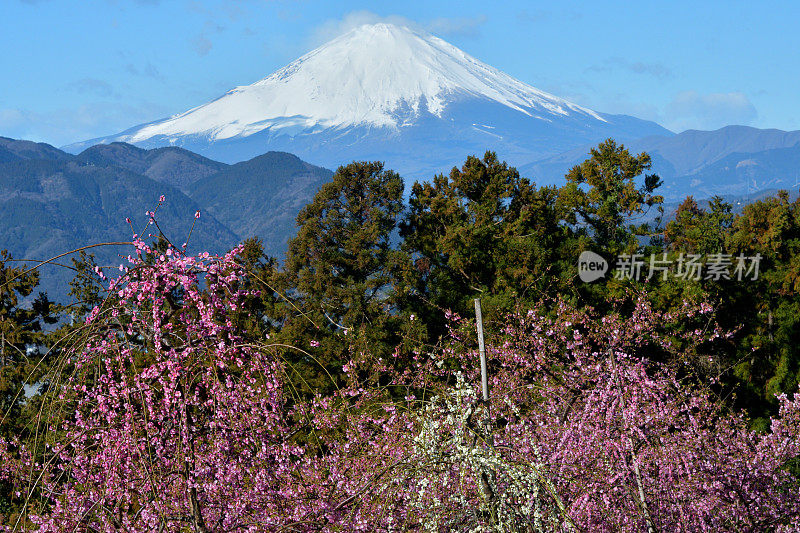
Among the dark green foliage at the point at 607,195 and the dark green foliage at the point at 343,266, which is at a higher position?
the dark green foliage at the point at 607,195

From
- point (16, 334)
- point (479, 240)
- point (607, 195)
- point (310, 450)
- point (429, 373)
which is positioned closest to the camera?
point (310, 450)

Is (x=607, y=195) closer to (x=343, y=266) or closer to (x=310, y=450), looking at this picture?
(x=343, y=266)

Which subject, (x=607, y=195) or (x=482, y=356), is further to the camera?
(x=607, y=195)

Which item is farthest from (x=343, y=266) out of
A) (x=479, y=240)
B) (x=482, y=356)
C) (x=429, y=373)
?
(x=482, y=356)

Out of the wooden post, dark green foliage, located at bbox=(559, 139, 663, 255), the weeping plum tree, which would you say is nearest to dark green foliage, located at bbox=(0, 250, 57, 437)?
the weeping plum tree

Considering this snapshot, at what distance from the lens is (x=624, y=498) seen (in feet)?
26.5

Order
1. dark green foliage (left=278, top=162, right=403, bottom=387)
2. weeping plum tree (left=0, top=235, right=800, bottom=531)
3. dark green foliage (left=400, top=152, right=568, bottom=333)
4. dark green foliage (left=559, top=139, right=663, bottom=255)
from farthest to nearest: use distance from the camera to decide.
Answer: dark green foliage (left=559, top=139, right=663, bottom=255) < dark green foliage (left=400, top=152, right=568, bottom=333) < dark green foliage (left=278, top=162, right=403, bottom=387) < weeping plum tree (left=0, top=235, right=800, bottom=531)

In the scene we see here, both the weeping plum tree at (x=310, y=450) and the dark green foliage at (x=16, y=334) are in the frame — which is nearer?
the weeping plum tree at (x=310, y=450)

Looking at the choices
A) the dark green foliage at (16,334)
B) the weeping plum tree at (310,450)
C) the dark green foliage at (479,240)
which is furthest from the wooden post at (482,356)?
the dark green foliage at (16,334)

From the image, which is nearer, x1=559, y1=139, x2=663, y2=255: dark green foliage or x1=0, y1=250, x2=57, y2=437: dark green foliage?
x1=0, y1=250, x2=57, y2=437: dark green foliage

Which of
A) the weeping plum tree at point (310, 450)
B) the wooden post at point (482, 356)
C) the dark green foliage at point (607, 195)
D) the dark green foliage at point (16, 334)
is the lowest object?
the dark green foliage at point (16, 334)

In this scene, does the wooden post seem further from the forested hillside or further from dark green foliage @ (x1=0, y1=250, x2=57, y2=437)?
dark green foliage @ (x1=0, y1=250, x2=57, y2=437)

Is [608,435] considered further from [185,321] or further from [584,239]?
[584,239]

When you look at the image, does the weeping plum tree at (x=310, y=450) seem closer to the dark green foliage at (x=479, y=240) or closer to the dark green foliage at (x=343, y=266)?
the dark green foliage at (x=343, y=266)
